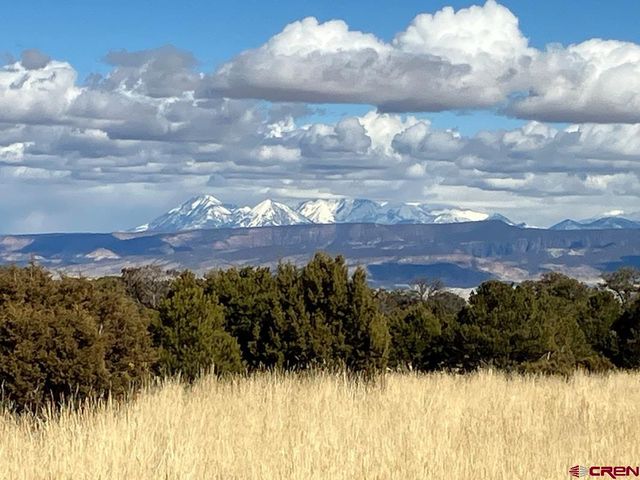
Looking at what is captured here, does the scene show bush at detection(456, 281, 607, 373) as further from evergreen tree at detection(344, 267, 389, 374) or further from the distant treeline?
evergreen tree at detection(344, 267, 389, 374)

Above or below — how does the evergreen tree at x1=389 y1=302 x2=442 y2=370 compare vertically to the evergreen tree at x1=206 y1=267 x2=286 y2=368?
below

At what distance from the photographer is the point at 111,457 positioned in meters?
7.86

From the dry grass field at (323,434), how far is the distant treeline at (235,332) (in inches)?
21.6

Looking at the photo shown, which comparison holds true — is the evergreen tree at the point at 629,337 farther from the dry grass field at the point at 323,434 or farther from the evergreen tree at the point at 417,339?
the dry grass field at the point at 323,434

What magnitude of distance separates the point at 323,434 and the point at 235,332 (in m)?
7.01

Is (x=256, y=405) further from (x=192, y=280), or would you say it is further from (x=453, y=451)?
(x=192, y=280)

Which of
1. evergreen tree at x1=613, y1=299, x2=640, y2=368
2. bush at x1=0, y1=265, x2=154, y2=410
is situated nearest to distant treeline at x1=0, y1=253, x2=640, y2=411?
bush at x1=0, y1=265, x2=154, y2=410

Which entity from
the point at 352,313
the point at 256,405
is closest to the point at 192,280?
the point at 352,313

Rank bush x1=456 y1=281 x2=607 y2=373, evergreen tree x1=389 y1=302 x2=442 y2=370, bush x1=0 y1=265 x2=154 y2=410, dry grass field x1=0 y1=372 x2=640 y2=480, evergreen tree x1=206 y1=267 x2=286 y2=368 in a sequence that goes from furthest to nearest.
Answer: evergreen tree x1=389 y1=302 x2=442 y2=370, bush x1=456 y1=281 x2=607 y2=373, evergreen tree x1=206 y1=267 x2=286 y2=368, bush x1=0 y1=265 x2=154 y2=410, dry grass field x1=0 y1=372 x2=640 y2=480

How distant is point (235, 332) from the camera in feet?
52.7

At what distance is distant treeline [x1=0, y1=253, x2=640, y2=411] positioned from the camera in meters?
10.4

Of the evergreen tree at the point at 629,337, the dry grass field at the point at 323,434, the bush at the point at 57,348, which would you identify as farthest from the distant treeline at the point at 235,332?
the evergreen tree at the point at 629,337

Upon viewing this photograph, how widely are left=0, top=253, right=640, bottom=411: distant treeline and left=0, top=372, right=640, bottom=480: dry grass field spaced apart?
55cm

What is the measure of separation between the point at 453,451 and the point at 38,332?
4.41 metres
